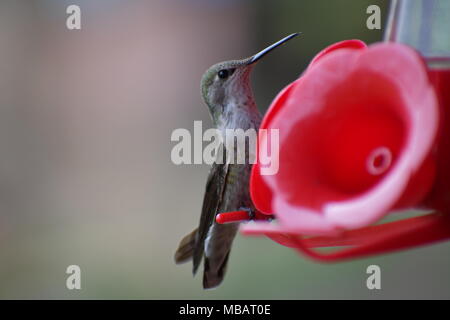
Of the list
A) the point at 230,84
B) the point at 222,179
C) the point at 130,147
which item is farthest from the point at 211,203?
the point at 130,147

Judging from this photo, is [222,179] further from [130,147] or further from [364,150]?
[130,147]

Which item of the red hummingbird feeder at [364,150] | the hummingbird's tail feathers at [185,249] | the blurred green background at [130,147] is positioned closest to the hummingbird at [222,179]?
the hummingbird's tail feathers at [185,249]

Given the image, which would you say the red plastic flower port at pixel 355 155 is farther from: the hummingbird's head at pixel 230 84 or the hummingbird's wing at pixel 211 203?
the hummingbird's head at pixel 230 84

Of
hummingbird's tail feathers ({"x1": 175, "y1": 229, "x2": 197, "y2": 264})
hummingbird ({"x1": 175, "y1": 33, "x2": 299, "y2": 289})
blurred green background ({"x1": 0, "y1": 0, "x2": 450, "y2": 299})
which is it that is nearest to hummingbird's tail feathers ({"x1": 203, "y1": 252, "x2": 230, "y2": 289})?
hummingbird ({"x1": 175, "y1": 33, "x2": 299, "y2": 289})

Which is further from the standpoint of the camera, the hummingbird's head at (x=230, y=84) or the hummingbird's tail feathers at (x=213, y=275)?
the hummingbird's tail feathers at (x=213, y=275)

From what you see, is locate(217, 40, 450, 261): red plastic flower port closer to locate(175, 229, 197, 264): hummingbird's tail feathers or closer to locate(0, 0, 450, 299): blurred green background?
locate(175, 229, 197, 264): hummingbird's tail feathers

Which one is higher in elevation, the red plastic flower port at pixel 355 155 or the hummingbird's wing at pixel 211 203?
the red plastic flower port at pixel 355 155
